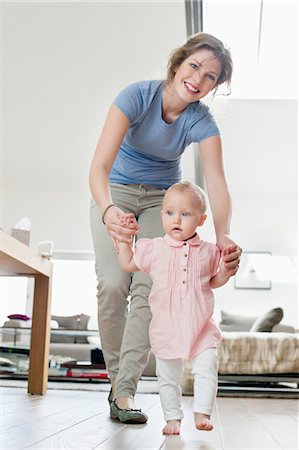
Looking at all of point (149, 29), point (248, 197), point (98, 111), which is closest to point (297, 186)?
point (248, 197)

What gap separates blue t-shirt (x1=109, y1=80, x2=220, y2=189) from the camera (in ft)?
5.97

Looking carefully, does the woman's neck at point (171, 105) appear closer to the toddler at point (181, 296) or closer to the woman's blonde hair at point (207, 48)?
the woman's blonde hair at point (207, 48)

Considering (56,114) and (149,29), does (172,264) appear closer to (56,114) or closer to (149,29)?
(149,29)

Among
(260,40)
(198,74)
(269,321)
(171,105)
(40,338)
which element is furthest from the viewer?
(260,40)

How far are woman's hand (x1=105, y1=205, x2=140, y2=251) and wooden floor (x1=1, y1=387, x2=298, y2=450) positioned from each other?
468 millimetres

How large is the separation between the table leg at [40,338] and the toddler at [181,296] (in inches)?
67.6

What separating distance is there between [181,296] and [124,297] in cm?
53

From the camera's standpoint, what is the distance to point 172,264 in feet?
5.32

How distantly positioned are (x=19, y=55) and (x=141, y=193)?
12.9 feet

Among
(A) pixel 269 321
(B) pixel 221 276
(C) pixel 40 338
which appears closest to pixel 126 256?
(B) pixel 221 276

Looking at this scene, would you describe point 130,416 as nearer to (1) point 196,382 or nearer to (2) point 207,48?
(1) point 196,382

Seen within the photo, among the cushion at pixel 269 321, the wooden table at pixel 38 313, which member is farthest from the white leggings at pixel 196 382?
the cushion at pixel 269 321

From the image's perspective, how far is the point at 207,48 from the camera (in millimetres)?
1750

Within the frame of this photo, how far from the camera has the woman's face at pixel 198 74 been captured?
173 centimetres
